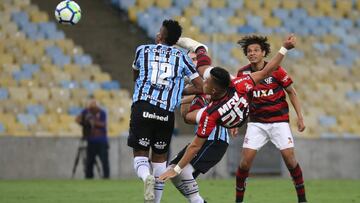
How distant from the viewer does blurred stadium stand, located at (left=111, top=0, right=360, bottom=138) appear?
80.3 feet

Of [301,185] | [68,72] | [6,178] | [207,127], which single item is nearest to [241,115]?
[207,127]

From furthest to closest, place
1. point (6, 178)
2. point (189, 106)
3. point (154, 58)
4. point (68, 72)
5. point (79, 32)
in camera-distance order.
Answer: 1. point (79, 32)
2. point (68, 72)
3. point (6, 178)
4. point (189, 106)
5. point (154, 58)

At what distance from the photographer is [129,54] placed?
2503 cm

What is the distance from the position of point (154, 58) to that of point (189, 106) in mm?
1080

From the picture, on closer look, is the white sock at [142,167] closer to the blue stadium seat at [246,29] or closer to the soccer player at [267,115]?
the soccer player at [267,115]

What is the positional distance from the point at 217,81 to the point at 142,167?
1.29m

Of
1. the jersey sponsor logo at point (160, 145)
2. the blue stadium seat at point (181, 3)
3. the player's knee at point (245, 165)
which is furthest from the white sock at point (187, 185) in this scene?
the blue stadium seat at point (181, 3)

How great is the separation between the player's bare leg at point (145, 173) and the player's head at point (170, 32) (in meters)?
1.25

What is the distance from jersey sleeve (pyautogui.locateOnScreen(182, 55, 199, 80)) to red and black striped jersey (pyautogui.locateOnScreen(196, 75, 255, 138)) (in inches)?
25.0

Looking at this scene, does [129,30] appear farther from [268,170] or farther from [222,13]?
[268,170]

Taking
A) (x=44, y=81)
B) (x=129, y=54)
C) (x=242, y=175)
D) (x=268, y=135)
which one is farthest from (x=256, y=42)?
(x=129, y=54)

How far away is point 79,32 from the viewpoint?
2508 cm

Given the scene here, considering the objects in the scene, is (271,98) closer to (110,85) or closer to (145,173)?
(145,173)

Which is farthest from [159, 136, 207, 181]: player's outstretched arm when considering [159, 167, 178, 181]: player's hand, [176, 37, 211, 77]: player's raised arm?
[176, 37, 211, 77]: player's raised arm
